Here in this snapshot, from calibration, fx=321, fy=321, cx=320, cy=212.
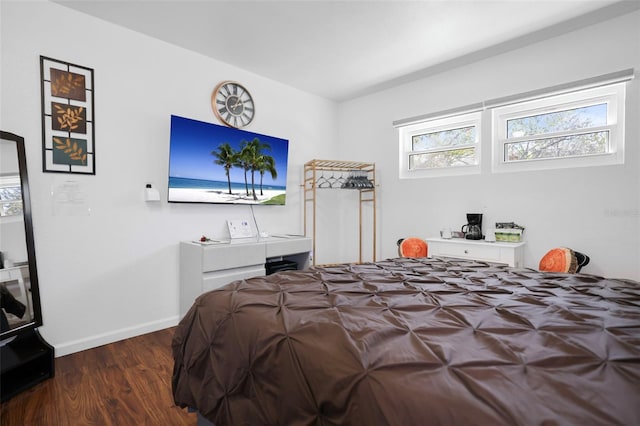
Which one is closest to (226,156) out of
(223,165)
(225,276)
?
(223,165)

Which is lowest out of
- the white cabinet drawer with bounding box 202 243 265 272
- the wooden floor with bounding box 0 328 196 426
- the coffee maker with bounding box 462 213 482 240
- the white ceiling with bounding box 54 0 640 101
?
the wooden floor with bounding box 0 328 196 426

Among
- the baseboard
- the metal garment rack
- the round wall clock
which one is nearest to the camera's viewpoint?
the baseboard

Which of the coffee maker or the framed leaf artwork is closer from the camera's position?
the framed leaf artwork

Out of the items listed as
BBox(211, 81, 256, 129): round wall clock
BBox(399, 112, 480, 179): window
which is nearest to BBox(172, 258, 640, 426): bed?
BBox(399, 112, 480, 179): window

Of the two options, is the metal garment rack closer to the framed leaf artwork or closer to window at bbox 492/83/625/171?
window at bbox 492/83/625/171

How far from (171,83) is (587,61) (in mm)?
3789

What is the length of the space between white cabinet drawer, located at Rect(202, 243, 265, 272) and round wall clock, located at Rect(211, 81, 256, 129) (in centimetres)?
139

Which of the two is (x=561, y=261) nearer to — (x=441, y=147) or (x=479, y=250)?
(x=479, y=250)

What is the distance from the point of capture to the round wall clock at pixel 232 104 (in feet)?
11.2

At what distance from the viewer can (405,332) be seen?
38.6 inches

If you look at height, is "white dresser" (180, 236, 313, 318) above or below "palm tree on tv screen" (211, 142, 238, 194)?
below

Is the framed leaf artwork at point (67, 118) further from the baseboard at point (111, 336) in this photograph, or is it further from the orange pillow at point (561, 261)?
the orange pillow at point (561, 261)

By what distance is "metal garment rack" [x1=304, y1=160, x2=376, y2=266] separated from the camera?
13.7 ft

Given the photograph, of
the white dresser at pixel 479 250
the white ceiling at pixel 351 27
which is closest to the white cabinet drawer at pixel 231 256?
the white dresser at pixel 479 250
